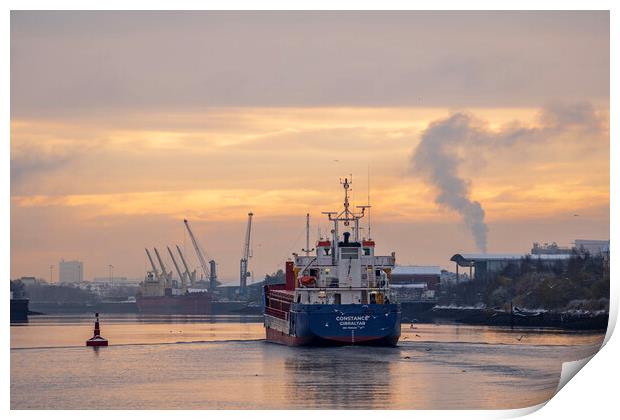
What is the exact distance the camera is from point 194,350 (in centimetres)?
6538

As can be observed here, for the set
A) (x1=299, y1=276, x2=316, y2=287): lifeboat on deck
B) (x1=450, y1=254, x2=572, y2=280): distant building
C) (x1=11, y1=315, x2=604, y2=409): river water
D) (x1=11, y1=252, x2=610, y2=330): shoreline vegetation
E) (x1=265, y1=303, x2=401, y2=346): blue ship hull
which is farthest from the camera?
(x1=450, y1=254, x2=572, y2=280): distant building

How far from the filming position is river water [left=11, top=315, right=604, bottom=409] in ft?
134

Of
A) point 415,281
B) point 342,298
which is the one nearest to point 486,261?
point 415,281

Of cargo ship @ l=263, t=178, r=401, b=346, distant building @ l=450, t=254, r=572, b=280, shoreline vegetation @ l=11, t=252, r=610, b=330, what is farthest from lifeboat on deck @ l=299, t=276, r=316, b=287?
distant building @ l=450, t=254, r=572, b=280

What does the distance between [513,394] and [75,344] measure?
116 feet

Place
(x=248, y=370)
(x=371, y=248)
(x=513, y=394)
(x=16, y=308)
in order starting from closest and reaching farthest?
(x=513, y=394) → (x=248, y=370) → (x=371, y=248) → (x=16, y=308)

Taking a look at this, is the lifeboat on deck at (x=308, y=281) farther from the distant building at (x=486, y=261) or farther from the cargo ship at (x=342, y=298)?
the distant building at (x=486, y=261)

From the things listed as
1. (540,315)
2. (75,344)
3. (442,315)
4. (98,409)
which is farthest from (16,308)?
(98,409)

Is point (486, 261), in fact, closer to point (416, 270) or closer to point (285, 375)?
point (416, 270)

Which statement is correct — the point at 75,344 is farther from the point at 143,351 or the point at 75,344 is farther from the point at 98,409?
the point at 98,409

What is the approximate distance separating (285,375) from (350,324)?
10.9m

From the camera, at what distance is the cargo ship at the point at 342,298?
5953 centimetres

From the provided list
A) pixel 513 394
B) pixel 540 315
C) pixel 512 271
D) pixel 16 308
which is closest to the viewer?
pixel 513 394

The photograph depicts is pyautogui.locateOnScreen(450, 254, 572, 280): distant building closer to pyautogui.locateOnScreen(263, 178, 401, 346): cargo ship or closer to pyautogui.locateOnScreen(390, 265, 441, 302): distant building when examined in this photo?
pyautogui.locateOnScreen(390, 265, 441, 302): distant building
